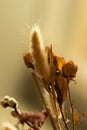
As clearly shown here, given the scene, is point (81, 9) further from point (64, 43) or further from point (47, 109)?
point (47, 109)

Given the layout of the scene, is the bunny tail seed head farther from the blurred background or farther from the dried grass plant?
the blurred background

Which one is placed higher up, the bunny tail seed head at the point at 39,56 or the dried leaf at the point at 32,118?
the bunny tail seed head at the point at 39,56

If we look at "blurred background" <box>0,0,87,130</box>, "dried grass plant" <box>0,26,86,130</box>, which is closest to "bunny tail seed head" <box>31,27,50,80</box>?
"dried grass plant" <box>0,26,86,130</box>

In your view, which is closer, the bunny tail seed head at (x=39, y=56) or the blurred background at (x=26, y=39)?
the bunny tail seed head at (x=39, y=56)

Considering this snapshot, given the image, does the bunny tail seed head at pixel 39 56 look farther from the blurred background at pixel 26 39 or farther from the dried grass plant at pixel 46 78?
the blurred background at pixel 26 39

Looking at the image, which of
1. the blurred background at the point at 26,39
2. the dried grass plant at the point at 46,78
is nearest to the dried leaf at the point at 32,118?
the dried grass plant at the point at 46,78

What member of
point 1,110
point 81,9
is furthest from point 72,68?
point 81,9
